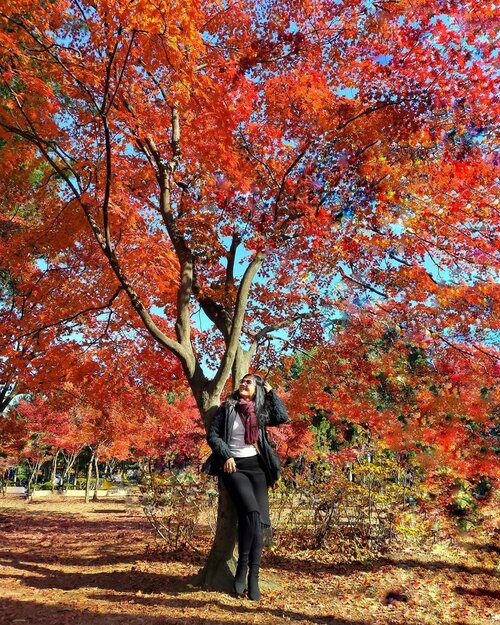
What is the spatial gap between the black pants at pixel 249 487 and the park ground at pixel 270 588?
78 centimetres

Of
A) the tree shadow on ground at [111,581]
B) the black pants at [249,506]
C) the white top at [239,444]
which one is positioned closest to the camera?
the black pants at [249,506]

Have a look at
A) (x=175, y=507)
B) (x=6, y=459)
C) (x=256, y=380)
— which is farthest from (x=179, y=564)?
(x=6, y=459)

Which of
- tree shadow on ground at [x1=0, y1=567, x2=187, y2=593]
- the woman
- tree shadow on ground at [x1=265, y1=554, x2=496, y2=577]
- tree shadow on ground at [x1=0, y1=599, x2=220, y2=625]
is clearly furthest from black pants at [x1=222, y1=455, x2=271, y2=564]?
tree shadow on ground at [x1=265, y1=554, x2=496, y2=577]

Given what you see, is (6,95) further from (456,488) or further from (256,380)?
(456,488)

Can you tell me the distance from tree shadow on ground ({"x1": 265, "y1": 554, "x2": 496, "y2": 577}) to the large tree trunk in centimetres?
163

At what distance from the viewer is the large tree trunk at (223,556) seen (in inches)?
178

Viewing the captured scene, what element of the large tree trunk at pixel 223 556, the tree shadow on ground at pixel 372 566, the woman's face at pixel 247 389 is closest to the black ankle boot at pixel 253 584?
the large tree trunk at pixel 223 556

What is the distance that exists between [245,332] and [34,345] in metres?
5.03

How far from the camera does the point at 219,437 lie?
425 cm

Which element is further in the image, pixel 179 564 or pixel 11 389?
pixel 11 389

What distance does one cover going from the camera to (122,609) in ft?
12.8

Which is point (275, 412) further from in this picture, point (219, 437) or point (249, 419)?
point (219, 437)

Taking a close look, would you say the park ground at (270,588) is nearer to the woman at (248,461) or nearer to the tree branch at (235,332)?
the woman at (248,461)

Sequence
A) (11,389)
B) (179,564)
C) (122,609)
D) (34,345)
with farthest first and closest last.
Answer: (11,389), (34,345), (179,564), (122,609)
